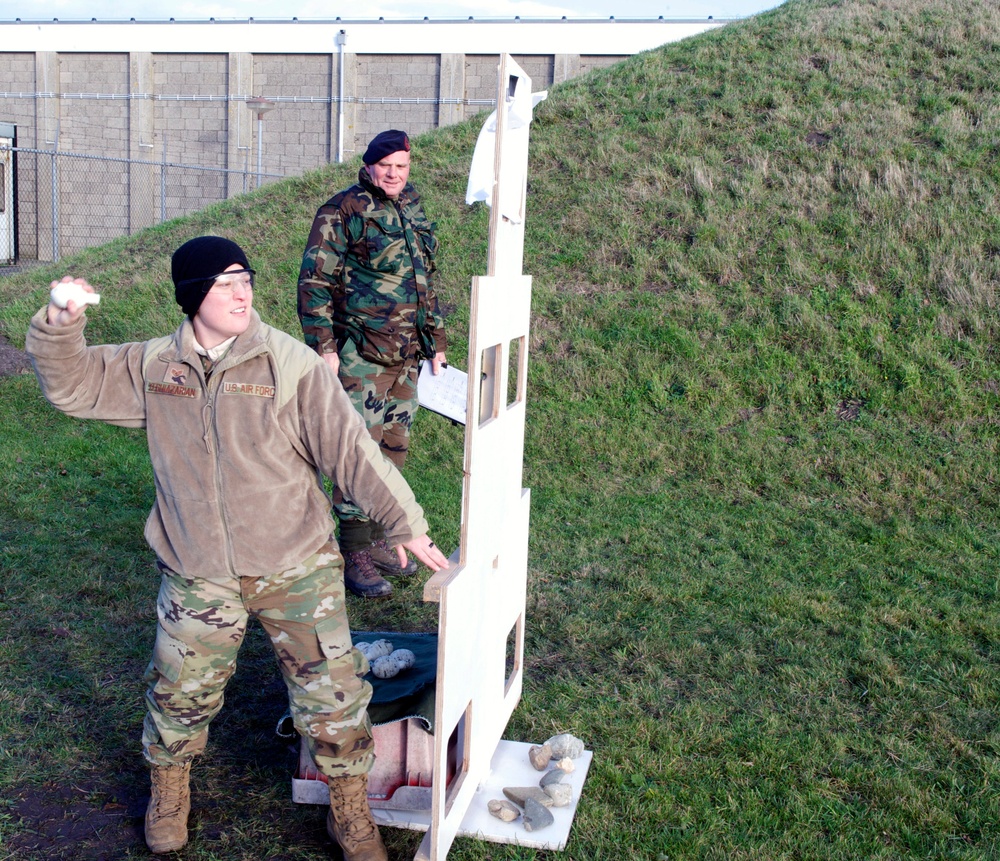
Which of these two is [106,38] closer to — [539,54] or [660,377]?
[539,54]

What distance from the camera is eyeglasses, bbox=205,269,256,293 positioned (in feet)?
8.68

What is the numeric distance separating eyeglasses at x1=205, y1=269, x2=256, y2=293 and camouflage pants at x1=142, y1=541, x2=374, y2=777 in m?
0.80

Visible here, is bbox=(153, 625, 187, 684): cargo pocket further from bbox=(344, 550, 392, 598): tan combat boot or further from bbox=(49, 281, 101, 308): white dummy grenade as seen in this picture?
bbox=(344, 550, 392, 598): tan combat boot

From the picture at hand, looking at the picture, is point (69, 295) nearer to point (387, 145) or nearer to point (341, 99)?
point (387, 145)

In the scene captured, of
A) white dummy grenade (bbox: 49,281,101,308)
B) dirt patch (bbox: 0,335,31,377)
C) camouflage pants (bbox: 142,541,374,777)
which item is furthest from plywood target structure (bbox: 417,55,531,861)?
dirt patch (bbox: 0,335,31,377)

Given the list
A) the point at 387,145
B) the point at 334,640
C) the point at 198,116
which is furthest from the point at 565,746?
the point at 198,116

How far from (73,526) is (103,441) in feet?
6.81

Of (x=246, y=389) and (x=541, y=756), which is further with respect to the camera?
(x=541, y=756)

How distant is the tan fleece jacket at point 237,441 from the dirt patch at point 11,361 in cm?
798

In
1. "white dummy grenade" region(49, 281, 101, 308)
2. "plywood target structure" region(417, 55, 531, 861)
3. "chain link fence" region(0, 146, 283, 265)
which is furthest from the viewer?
"chain link fence" region(0, 146, 283, 265)

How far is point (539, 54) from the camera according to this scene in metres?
26.3

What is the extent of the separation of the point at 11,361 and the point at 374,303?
268 inches

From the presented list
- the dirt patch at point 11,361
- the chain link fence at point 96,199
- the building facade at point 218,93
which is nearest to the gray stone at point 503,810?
the dirt patch at point 11,361

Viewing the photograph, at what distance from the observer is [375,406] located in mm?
5023
